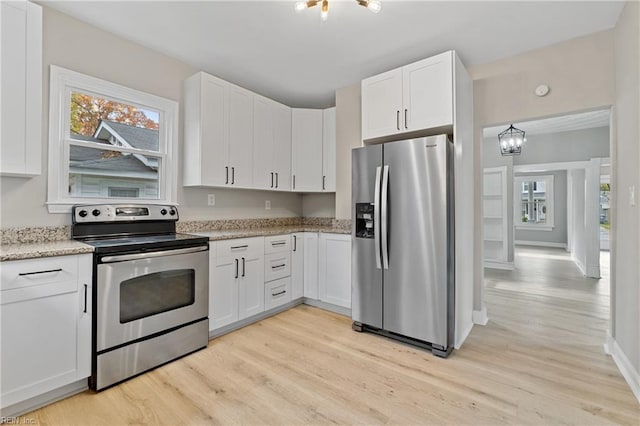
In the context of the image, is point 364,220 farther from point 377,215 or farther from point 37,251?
point 37,251

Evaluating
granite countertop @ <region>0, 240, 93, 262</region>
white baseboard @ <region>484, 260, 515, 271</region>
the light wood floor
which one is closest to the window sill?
white baseboard @ <region>484, 260, 515, 271</region>

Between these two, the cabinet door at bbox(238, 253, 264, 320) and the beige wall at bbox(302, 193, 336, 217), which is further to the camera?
the beige wall at bbox(302, 193, 336, 217)

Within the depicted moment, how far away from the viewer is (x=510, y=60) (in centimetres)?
284

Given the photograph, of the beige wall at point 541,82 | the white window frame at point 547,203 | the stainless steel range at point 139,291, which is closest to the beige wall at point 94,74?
the stainless steel range at point 139,291

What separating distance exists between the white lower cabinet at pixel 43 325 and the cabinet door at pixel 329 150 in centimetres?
259

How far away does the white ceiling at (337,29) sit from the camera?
2.18 metres

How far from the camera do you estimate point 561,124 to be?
533 centimetres

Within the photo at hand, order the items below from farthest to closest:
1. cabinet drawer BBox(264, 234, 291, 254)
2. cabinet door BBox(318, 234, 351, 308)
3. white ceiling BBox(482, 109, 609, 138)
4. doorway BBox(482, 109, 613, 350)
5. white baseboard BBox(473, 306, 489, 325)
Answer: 1. white ceiling BBox(482, 109, 609, 138)
2. doorway BBox(482, 109, 613, 350)
3. cabinet door BBox(318, 234, 351, 308)
4. cabinet drawer BBox(264, 234, 291, 254)
5. white baseboard BBox(473, 306, 489, 325)

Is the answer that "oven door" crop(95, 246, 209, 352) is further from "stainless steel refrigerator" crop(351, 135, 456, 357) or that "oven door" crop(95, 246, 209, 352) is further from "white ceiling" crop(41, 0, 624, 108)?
→ "white ceiling" crop(41, 0, 624, 108)

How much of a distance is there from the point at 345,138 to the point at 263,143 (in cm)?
100

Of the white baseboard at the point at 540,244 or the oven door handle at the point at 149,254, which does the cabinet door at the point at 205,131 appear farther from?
the white baseboard at the point at 540,244

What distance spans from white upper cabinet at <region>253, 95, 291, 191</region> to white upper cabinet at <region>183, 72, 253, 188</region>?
0.16 meters

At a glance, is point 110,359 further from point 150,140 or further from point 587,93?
point 587,93

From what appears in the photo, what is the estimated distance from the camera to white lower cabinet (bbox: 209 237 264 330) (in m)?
2.64
